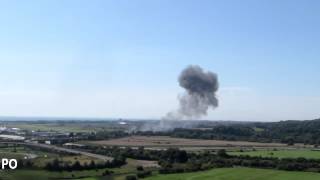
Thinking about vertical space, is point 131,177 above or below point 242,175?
above

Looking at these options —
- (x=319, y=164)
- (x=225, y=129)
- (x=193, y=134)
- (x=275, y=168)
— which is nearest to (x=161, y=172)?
(x=275, y=168)

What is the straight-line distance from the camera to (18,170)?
33.6 ft

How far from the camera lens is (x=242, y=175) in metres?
73.4

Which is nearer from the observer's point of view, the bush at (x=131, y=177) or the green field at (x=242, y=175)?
the bush at (x=131, y=177)

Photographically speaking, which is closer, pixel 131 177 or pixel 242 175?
pixel 131 177

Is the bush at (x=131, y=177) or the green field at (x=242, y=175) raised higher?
the bush at (x=131, y=177)

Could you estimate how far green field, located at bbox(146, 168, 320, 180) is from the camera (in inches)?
2785

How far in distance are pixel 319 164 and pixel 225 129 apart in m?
108

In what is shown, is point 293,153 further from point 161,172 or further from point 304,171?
point 161,172

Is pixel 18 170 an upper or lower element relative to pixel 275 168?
upper

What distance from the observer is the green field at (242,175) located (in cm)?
7075

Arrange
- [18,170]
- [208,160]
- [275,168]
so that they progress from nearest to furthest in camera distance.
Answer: [18,170] → [275,168] → [208,160]

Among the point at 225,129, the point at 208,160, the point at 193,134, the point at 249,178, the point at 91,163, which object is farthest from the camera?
the point at 225,129

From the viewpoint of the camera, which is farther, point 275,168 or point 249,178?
point 275,168
